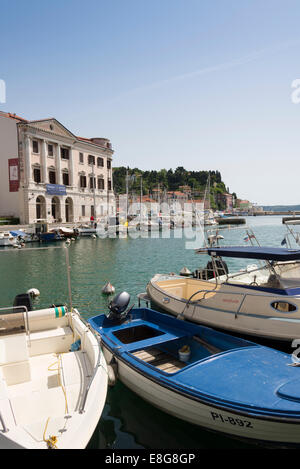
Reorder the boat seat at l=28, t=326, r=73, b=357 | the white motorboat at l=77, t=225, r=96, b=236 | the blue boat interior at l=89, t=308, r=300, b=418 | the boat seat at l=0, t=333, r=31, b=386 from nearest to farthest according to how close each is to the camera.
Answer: the blue boat interior at l=89, t=308, r=300, b=418 < the boat seat at l=0, t=333, r=31, b=386 < the boat seat at l=28, t=326, r=73, b=357 < the white motorboat at l=77, t=225, r=96, b=236

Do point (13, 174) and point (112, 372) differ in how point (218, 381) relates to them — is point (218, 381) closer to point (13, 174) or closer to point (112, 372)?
point (112, 372)

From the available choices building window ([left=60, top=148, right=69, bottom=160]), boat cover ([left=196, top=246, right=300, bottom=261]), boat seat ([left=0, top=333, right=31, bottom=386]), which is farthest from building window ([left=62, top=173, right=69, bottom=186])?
boat seat ([left=0, top=333, right=31, bottom=386])

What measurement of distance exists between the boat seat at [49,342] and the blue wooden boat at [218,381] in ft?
3.22

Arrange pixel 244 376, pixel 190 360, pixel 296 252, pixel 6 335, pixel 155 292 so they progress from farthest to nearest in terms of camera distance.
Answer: pixel 155 292 < pixel 296 252 < pixel 190 360 < pixel 6 335 < pixel 244 376

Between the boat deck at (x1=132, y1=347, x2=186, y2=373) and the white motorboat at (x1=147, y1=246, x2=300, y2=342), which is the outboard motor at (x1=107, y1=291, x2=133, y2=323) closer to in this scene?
the boat deck at (x1=132, y1=347, x2=186, y2=373)

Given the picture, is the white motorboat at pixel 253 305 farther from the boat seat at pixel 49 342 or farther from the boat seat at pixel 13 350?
the boat seat at pixel 13 350

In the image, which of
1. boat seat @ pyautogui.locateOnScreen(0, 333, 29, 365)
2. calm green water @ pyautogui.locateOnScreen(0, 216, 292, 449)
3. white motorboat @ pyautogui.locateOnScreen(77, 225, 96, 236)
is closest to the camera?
calm green water @ pyautogui.locateOnScreen(0, 216, 292, 449)

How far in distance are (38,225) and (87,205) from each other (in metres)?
17.2

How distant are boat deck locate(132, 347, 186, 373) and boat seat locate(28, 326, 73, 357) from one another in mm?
1821

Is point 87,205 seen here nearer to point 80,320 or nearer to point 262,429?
point 80,320

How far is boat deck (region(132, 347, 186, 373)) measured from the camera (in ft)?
26.9

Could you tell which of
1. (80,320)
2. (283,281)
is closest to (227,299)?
(283,281)

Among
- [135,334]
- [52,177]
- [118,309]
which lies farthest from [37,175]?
[135,334]

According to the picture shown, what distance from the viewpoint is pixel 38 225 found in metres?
45.9
